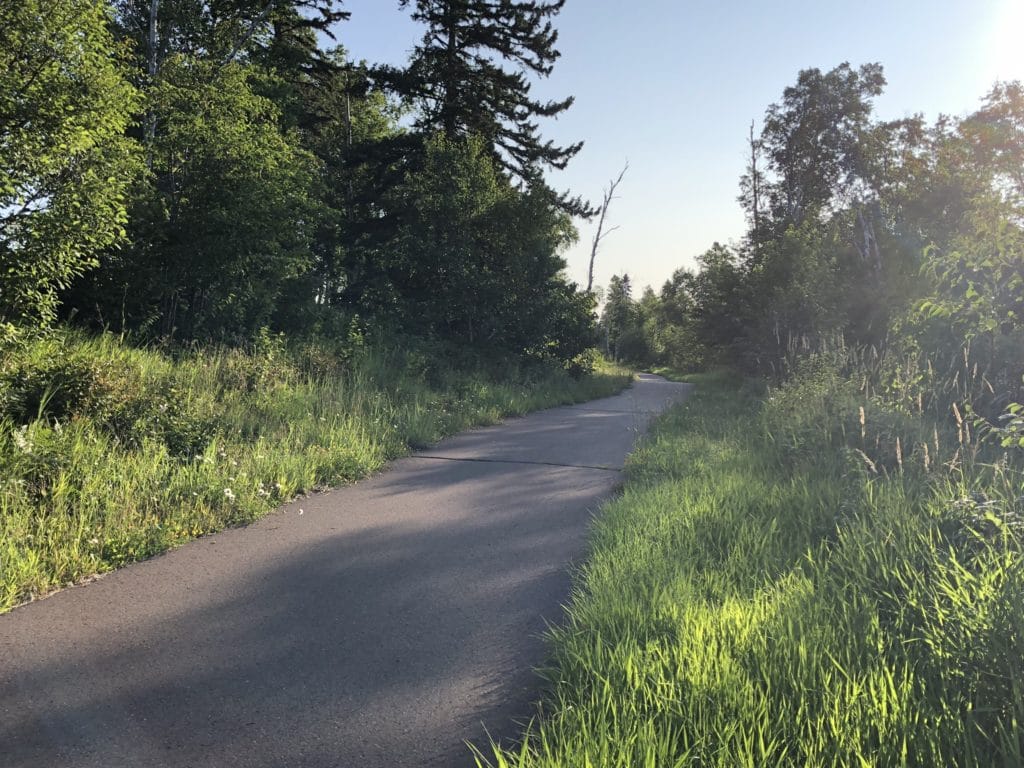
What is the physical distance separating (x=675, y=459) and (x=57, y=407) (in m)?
6.63

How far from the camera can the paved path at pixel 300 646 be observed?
91.6 inches

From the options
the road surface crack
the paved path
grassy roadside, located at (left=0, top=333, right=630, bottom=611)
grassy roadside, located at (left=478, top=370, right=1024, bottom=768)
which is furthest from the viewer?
the road surface crack

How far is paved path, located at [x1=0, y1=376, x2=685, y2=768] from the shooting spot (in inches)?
91.6

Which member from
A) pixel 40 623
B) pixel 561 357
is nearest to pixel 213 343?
pixel 40 623

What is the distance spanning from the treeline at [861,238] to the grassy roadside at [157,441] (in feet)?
18.9

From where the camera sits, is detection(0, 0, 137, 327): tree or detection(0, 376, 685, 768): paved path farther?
detection(0, 0, 137, 327): tree

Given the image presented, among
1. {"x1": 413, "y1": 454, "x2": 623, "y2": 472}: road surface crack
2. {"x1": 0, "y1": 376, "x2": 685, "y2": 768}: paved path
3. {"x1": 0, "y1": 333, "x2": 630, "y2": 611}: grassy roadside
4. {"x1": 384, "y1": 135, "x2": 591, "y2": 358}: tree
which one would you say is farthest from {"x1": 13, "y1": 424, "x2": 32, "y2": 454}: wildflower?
{"x1": 384, "y1": 135, "x2": 591, "y2": 358}: tree

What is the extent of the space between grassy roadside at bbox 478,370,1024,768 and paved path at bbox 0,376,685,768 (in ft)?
1.11

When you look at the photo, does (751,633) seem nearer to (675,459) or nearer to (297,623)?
(297,623)

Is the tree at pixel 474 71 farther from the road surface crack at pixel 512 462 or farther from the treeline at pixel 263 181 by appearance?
the road surface crack at pixel 512 462

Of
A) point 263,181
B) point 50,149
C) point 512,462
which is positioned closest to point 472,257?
point 263,181

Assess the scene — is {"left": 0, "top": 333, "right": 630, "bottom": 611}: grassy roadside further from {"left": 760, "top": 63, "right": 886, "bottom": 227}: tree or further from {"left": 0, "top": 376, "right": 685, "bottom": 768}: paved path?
{"left": 760, "top": 63, "right": 886, "bottom": 227}: tree

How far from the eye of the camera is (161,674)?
2.77 meters

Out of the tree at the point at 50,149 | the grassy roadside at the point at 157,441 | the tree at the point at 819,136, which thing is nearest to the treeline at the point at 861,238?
the tree at the point at 819,136
